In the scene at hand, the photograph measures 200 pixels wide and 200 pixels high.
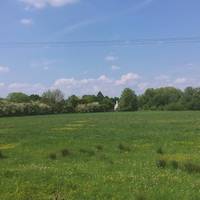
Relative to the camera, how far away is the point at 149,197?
36.7 feet

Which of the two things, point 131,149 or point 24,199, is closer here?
point 24,199

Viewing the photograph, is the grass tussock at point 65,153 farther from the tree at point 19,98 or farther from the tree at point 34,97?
the tree at point 34,97

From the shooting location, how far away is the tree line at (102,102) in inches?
5492

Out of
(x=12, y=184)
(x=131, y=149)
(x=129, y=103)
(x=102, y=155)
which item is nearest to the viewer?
(x=12, y=184)

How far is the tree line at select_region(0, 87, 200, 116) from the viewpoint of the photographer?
458 feet

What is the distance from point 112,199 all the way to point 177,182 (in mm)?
2641

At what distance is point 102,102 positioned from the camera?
175 m

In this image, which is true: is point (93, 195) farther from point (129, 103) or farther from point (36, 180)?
point (129, 103)

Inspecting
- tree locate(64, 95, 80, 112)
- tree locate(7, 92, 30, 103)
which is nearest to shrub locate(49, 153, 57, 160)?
tree locate(64, 95, 80, 112)

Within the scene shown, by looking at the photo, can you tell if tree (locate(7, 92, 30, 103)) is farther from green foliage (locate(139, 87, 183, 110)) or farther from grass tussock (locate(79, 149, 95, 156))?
grass tussock (locate(79, 149, 95, 156))

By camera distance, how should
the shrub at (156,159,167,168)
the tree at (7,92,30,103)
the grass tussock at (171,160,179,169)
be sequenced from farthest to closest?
1. the tree at (7,92,30,103)
2. the shrub at (156,159,167,168)
3. the grass tussock at (171,160,179,169)

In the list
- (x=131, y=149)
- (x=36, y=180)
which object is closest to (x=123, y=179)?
(x=36, y=180)

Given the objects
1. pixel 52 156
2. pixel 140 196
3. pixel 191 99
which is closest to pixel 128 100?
pixel 191 99

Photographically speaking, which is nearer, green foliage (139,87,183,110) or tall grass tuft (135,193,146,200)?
tall grass tuft (135,193,146,200)
